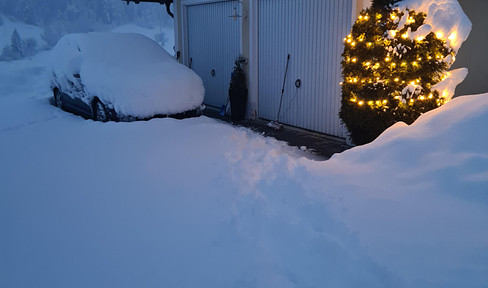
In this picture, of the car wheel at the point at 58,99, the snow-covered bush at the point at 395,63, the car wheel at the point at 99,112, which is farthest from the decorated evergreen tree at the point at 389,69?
the car wheel at the point at 58,99

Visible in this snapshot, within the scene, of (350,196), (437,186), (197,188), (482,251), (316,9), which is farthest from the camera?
(316,9)

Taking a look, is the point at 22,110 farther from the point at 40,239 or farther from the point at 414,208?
the point at 414,208

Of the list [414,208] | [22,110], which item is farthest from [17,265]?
[22,110]

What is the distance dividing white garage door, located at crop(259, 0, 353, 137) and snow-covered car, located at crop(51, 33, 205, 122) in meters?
1.74

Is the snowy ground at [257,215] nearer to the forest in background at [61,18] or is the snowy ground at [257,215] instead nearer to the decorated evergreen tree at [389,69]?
the decorated evergreen tree at [389,69]

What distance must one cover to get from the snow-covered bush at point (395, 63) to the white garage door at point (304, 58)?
47.6 inches

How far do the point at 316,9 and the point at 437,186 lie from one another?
4793mm

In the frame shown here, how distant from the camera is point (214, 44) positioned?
10.0 m

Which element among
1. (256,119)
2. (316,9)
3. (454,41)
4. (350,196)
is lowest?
(256,119)

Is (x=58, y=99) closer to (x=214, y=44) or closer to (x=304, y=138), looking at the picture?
(x=214, y=44)

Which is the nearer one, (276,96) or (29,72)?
(276,96)

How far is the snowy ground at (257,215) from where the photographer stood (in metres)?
2.42

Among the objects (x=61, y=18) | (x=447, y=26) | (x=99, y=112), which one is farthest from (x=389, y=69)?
(x=61, y=18)

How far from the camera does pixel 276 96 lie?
8.14 metres
